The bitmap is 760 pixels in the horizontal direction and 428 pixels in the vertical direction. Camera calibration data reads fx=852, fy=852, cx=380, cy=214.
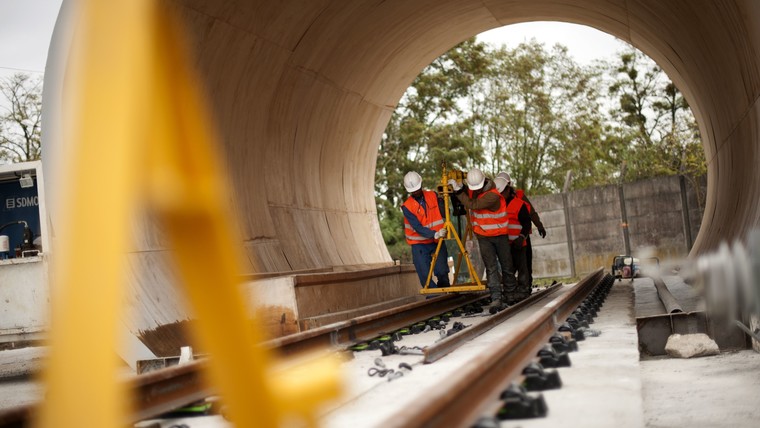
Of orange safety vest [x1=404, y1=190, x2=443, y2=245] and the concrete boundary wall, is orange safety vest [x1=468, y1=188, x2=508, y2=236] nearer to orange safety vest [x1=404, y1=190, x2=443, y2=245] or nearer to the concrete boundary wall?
orange safety vest [x1=404, y1=190, x2=443, y2=245]

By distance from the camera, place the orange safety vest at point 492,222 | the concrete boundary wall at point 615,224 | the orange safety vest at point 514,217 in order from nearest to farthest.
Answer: the orange safety vest at point 492,222 < the orange safety vest at point 514,217 < the concrete boundary wall at point 615,224

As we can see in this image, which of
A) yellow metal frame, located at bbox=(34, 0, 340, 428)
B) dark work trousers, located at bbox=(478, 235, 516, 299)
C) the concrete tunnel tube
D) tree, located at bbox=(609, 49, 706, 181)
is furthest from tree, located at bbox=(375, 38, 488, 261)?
yellow metal frame, located at bbox=(34, 0, 340, 428)

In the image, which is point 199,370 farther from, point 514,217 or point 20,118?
point 20,118

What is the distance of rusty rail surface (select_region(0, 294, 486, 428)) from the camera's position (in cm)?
462

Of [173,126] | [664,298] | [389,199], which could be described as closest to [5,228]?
[664,298]

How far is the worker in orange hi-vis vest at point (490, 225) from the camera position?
11.2 m

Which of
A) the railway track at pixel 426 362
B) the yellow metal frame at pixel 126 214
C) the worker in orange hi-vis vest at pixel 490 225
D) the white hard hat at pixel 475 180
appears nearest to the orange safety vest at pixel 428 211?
the worker in orange hi-vis vest at pixel 490 225

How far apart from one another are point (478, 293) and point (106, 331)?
→ 43.4 feet

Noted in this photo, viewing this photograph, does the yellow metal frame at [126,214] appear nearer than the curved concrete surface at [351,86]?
Yes

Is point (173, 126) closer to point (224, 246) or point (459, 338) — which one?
point (224, 246)

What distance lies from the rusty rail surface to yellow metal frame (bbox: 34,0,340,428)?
250cm

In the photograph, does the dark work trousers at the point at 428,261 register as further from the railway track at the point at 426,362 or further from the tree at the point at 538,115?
the tree at the point at 538,115

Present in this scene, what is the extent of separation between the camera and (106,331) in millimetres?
1479

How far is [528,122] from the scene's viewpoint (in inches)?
1410
